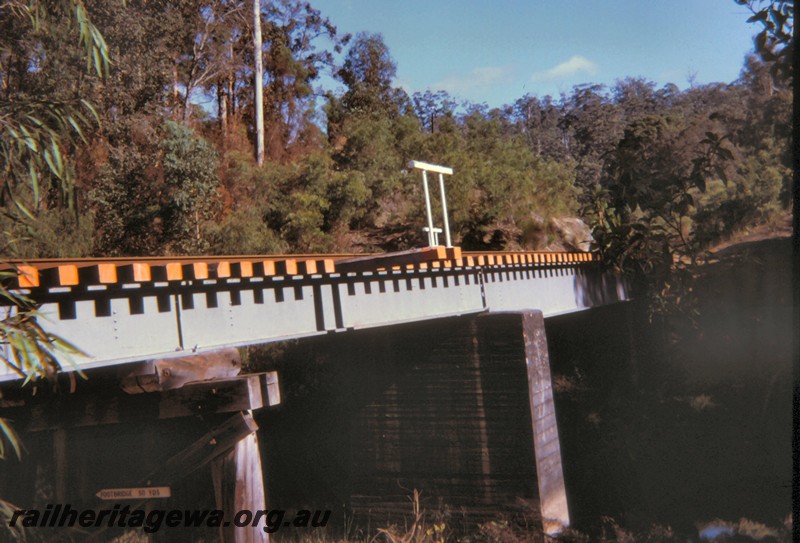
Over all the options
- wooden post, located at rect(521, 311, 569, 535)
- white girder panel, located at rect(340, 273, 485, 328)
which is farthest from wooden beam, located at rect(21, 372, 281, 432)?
wooden post, located at rect(521, 311, 569, 535)

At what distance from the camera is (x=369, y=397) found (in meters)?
13.9

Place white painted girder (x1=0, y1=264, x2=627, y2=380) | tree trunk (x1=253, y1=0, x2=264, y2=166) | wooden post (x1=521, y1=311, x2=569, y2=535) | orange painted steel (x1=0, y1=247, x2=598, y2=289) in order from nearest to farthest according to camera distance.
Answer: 1. orange painted steel (x1=0, y1=247, x2=598, y2=289)
2. white painted girder (x1=0, y1=264, x2=627, y2=380)
3. wooden post (x1=521, y1=311, x2=569, y2=535)
4. tree trunk (x1=253, y1=0, x2=264, y2=166)

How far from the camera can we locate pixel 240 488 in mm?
7137

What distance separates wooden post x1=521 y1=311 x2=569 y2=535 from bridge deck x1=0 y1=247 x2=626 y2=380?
762mm

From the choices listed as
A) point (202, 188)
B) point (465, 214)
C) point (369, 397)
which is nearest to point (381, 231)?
point (465, 214)

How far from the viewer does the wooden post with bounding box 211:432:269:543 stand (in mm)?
7051

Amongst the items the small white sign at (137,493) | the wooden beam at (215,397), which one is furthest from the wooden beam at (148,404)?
the small white sign at (137,493)

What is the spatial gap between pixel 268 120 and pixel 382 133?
902 centimetres

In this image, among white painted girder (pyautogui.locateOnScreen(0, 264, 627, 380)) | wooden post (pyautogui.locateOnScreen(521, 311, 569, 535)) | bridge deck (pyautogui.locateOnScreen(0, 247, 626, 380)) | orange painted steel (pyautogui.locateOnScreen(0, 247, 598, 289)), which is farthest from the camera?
wooden post (pyautogui.locateOnScreen(521, 311, 569, 535))

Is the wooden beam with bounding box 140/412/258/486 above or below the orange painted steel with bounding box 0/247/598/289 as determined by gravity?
below

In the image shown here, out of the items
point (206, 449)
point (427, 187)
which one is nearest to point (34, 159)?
point (206, 449)

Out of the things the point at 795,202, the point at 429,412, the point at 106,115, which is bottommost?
the point at 429,412

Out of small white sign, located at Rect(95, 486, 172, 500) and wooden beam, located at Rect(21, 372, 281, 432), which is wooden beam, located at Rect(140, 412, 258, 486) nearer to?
wooden beam, located at Rect(21, 372, 281, 432)

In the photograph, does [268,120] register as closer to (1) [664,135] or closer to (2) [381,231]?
(2) [381,231]
